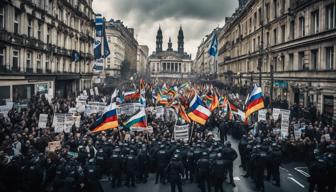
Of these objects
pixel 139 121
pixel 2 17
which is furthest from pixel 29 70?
pixel 139 121

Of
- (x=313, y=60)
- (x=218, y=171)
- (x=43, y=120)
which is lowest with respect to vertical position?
(x=218, y=171)

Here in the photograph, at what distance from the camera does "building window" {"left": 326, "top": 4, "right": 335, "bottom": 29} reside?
950 inches

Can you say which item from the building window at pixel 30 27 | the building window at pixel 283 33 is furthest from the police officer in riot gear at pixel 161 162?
the building window at pixel 283 33

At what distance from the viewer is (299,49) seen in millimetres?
29938

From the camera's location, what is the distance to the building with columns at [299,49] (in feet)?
81.7

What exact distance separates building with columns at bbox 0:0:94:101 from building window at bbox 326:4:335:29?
23.4 meters

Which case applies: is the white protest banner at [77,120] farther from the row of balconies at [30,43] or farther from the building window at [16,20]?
the building window at [16,20]

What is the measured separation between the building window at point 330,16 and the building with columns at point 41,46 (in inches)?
920

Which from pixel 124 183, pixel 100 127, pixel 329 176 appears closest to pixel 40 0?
pixel 100 127

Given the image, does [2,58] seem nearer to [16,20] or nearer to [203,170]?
[16,20]

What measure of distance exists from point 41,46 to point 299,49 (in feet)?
85.0

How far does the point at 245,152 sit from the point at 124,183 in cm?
554

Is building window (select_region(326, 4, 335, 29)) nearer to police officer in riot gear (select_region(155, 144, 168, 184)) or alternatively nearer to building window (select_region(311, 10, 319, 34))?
building window (select_region(311, 10, 319, 34))

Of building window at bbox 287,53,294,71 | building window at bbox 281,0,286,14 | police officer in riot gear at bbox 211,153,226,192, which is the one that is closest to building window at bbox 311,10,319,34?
building window at bbox 287,53,294,71
